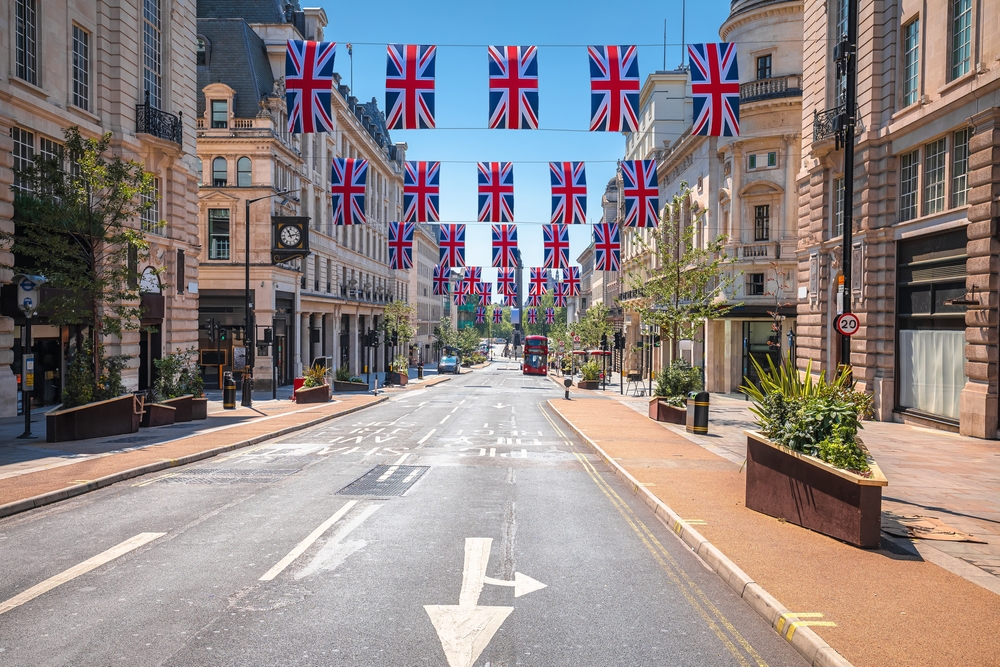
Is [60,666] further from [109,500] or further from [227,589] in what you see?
[109,500]

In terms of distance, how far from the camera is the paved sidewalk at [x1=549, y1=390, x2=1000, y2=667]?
21.2 ft

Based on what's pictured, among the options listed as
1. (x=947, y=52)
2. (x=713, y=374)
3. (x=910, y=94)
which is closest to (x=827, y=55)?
(x=910, y=94)

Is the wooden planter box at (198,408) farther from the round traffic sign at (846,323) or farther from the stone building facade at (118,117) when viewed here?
the round traffic sign at (846,323)

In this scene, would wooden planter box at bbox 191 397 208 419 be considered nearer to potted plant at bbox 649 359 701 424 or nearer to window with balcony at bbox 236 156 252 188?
potted plant at bbox 649 359 701 424

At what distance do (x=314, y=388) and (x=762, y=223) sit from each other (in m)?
27.0

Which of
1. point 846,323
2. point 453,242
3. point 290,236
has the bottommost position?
point 846,323

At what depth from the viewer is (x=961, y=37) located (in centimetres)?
2109

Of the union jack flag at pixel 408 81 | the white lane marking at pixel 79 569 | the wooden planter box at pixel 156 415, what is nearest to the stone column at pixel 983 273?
the union jack flag at pixel 408 81

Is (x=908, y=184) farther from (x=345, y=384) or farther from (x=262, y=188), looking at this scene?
Answer: (x=262, y=188)

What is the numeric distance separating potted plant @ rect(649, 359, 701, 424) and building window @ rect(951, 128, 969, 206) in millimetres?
10116

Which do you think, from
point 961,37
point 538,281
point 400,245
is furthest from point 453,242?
point 961,37

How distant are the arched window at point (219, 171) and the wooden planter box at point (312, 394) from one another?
16.7 meters

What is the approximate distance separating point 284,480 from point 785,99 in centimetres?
3618

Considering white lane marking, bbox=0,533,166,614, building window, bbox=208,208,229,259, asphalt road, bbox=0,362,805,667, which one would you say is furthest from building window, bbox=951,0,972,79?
building window, bbox=208,208,229,259
